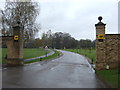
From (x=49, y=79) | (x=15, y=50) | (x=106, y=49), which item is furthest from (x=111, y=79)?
(x=15, y=50)

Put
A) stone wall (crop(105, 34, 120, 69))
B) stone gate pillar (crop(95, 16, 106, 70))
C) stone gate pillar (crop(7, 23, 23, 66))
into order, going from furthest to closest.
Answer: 1. stone gate pillar (crop(7, 23, 23, 66))
2. stone gate pillar (crop(95, 16, 106, 70))
3. stone wall (crop(105, 34, 120, 69))

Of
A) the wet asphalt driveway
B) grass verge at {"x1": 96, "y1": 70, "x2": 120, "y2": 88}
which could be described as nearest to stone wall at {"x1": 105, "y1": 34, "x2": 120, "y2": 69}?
the wet asphalt driveway

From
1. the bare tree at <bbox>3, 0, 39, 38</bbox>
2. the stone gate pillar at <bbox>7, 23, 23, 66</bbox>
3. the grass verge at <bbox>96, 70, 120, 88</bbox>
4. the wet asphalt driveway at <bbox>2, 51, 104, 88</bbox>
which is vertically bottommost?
the wet asphalt driveway at <bbox>2, 51, 104, 88</bbox>

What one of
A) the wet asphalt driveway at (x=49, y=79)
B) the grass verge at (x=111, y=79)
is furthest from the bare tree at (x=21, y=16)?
the grass verge at (x=111, y=79)

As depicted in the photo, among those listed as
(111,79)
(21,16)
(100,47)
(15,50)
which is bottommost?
(111,79)

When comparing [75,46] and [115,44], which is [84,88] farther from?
[75,46]

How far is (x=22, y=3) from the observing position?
26016 millimetres

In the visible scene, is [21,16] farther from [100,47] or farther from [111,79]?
[111,79]

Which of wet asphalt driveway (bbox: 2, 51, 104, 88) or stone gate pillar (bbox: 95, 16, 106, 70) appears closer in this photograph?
wet asphalt driveway (bbox: 2, 51, 104, 88)

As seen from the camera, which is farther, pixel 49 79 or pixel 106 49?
pixel 106 49

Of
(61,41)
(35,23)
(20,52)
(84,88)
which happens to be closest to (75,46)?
(61,41)

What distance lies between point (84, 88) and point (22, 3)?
21644mm

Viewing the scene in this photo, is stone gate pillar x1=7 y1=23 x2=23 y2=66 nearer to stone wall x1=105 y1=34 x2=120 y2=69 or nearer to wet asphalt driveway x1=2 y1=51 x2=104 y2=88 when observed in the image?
wet asphalt driveway x1=2 y1=51 x2=104 y2=88

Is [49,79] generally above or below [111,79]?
below
